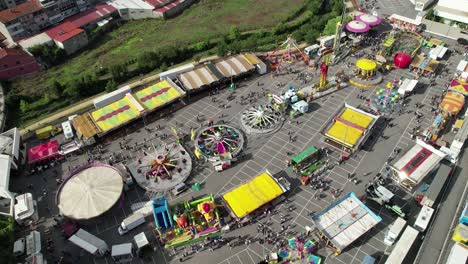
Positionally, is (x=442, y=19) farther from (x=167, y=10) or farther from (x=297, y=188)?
(x=167, y=10)

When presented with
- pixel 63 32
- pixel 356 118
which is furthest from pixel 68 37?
pixel 356 118

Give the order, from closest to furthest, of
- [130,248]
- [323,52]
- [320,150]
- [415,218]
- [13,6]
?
[130,248] → [415,218] → [320,150] → [323,52] → [13,6]

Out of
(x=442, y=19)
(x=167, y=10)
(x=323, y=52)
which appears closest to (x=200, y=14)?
(x=167, y=10)

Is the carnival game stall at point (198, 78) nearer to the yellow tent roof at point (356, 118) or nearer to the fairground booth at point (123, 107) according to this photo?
the fairground booth at point (123, 107)

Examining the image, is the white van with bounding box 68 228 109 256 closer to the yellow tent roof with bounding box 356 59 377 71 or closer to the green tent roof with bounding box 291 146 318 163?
the green tent roof with bounding box 291 146 318 163

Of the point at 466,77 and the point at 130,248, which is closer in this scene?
the point at 130,248

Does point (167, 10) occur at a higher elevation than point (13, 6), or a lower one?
higher

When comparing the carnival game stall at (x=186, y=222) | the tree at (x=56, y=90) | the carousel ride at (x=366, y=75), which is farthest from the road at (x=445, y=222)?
the tree at (x=56, y=90)

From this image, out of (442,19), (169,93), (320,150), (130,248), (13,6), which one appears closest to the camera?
(130,248)
